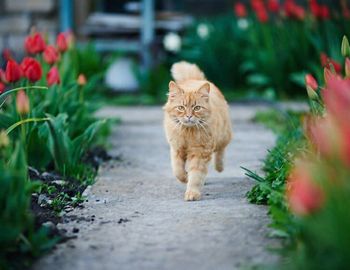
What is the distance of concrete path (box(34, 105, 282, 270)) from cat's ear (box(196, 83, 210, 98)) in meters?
0.64

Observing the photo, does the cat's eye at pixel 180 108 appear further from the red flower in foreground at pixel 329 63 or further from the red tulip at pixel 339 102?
the red tulip at pixel 339 102

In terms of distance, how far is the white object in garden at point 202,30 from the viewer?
12.0 meters

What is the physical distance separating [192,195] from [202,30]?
291 inches

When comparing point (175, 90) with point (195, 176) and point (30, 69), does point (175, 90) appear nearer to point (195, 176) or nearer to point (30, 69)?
point (195, 176)

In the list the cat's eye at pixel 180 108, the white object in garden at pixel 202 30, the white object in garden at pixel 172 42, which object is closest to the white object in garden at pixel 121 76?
the white object in garden at pixel 172 42

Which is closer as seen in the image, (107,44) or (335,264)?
(335,264)

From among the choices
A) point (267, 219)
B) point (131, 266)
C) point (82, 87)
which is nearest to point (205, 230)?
point (267, 219)

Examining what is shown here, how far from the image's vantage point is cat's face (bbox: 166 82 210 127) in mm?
5160

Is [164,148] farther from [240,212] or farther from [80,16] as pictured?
[80,16]

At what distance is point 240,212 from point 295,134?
134 centimetres

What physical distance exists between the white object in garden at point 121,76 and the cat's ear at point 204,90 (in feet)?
23.7

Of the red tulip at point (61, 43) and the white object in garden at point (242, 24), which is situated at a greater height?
the red tulip at point (61, 43)

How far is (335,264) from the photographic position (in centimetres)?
300

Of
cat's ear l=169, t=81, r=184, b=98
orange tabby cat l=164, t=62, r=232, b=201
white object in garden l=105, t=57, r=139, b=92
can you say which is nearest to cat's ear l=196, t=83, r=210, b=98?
orange tabby cat l=164, t=62, r=232, b=201
